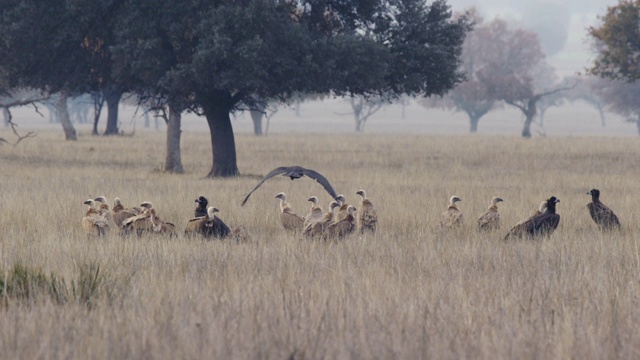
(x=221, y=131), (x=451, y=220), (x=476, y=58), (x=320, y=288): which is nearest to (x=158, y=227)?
(x=451, y=220)

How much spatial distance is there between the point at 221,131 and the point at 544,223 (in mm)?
16814

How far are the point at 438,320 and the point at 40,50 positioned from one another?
72.1ft

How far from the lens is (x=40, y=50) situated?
88.8 feet

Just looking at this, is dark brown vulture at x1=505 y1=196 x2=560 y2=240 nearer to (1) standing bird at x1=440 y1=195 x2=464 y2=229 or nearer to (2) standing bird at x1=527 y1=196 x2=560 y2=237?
(2) standing bird at x1=527 y1=196 x2=560 y2=237

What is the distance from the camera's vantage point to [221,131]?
2866 centimetres

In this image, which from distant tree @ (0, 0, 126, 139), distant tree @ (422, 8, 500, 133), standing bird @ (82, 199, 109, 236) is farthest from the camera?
distant tree @ (422, 8, 500, 133)

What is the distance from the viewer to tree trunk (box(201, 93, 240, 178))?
28.2 meters

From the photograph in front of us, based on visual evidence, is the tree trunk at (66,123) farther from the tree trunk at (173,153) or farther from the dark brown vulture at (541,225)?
the dark brown vulture at (541,225)

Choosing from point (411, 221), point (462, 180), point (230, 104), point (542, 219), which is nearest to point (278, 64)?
point (230, 104)

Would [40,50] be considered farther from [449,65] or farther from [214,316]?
[214,316]

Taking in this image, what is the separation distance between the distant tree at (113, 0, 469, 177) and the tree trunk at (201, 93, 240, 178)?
0.09 ft

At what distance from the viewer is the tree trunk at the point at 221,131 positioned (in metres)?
28.2

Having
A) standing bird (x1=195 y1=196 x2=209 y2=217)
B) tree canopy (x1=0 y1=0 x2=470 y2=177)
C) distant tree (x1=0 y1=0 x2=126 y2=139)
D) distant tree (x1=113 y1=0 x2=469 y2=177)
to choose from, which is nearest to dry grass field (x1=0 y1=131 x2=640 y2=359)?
standing bird (x1=195 y1=196 x2=209 y2=217)

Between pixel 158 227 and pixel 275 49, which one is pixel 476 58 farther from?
pixel 158 227
